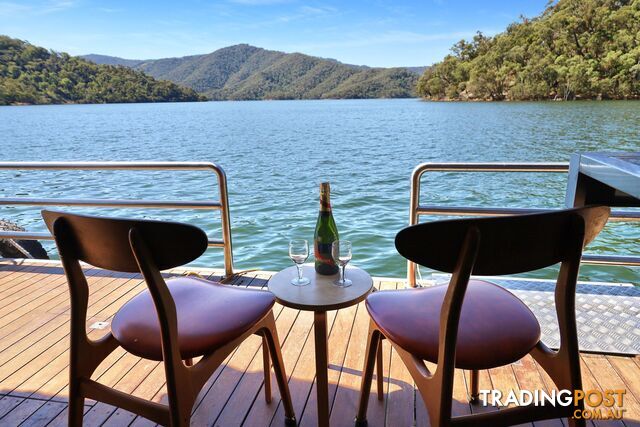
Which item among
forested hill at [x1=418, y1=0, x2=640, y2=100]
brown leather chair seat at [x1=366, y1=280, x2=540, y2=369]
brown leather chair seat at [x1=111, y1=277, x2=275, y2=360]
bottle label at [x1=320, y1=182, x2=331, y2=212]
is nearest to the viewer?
brown leather chair seat at [x1=366, y1=280, x2=540, y2=369]

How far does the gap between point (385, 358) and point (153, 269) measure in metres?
1.32

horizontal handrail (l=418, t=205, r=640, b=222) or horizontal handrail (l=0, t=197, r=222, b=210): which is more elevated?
horizontal handrail (l=418, t=205, r=640, b=222)

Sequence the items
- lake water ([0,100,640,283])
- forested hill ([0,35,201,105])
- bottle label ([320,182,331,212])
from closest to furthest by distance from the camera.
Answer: bottle label ([320,182,331,212])
lake water ([0,100,640,283])
forested hill ([0,35,201,105])

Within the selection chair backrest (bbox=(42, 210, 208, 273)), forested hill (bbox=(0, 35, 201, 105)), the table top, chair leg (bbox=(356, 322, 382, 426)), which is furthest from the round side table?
forested hill (bbox=(0, 35, 201, 105))

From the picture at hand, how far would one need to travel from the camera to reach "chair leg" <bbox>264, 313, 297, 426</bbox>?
1.55 metres

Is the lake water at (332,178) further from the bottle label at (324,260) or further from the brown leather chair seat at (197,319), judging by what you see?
the brown leather chair seat at (197,319)

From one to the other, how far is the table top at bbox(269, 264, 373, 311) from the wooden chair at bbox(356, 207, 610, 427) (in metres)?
0.07

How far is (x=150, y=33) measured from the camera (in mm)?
30922

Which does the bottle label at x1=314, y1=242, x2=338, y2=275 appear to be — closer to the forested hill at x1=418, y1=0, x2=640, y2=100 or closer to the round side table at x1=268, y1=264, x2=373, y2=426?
the round side table at x1=268, y1=264, x2=373, y2=426

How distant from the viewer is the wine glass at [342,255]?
4.87ft

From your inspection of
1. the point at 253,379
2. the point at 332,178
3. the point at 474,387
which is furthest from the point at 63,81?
the point at 474,387

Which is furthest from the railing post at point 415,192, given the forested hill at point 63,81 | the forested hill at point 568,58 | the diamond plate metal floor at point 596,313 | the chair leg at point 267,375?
the forested hill at point 63,81

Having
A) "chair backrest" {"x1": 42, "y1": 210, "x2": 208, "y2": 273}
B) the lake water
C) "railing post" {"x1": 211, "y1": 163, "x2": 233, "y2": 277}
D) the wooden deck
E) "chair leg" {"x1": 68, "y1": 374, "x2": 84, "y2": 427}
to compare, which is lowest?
the lake water

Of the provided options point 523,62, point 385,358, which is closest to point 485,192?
point 385,358
